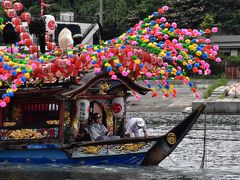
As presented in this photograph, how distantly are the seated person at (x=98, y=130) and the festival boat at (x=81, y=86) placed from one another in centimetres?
25

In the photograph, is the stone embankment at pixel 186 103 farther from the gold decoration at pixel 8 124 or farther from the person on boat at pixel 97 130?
the gold decoration at pixel 8 124

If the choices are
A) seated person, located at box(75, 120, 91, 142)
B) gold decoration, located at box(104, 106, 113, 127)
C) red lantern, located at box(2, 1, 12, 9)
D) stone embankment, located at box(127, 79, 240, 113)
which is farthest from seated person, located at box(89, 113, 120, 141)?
stone embankment, located at box(127, 79, 240, 113)

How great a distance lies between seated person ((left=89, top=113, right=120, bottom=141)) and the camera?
21.7m

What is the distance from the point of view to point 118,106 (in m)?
22.5

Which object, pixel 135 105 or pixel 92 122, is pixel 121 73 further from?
pixel 135 105

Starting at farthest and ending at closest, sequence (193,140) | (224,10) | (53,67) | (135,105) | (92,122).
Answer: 1. (224,10)
2. (135,105)
3. (193,140)
4. (92,122)
5. (53,67)

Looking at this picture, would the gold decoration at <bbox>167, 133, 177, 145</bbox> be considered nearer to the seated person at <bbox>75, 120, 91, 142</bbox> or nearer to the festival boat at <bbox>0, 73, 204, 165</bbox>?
the festival boat at <bbox>0, 73, 204, 165</bbox>

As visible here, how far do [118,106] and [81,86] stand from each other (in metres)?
2.04

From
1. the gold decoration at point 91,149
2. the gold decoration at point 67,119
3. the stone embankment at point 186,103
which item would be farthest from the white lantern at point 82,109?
the stone embankment at point 186,103

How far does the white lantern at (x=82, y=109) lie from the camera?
21.5 metres

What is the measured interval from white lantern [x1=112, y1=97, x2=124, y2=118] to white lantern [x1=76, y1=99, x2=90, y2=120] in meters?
1.17

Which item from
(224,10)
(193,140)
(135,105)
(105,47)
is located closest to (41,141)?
(105,47)

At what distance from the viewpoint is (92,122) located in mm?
21984

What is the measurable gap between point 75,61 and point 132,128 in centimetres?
314
